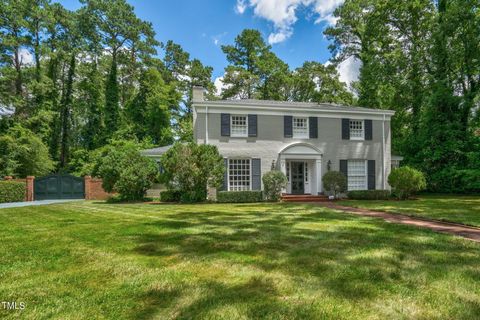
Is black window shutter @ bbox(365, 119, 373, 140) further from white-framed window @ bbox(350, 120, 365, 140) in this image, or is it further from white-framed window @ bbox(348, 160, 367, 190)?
white-framed window @ bbox(348, 160, 367, 190)

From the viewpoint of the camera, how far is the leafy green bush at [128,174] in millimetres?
14320

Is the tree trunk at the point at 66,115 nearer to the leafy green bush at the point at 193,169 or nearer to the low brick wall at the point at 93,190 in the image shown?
the low brick wall at the point at 93,190

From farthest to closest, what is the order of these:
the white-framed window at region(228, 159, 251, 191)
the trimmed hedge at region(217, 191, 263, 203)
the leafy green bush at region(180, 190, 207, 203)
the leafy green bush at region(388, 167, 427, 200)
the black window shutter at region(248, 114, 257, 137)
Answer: the black window shutter at region(248, 114, 257, 137)
the white-framed window at region(228, 159, 251, 191)
the leafy green bush at region(388, 167, 427, 200)
the trimmed hedge at region(217, 191, 263, 203)
the leafy green bush at region(180, 190, 207, 203)

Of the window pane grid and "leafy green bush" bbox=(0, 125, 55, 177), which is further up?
the window pane grid

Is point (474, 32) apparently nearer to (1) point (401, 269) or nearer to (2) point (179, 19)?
Answer: (2) point (179, 19)

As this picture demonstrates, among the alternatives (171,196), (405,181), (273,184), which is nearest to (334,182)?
(273,184)

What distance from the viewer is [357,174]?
56.5ft

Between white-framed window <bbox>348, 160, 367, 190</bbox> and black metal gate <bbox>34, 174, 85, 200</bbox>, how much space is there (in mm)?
17794

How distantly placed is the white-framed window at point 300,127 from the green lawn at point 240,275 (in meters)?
11.0

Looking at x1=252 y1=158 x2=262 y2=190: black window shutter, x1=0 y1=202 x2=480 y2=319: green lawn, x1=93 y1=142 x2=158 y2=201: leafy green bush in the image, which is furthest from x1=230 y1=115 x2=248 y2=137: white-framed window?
x1=0 y1=202 x2=480 y2=319: green lawn

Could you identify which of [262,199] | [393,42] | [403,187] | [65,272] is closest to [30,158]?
[262,199]

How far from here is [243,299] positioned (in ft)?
9.12

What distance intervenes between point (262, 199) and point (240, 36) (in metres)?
24.9

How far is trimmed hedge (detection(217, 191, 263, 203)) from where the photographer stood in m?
14.2
